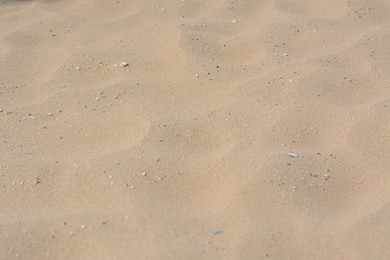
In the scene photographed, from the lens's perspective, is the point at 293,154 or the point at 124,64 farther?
the point at 124,64

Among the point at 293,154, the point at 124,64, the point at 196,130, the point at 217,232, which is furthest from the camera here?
the point at 124,64

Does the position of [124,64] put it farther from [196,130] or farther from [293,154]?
[293,154]

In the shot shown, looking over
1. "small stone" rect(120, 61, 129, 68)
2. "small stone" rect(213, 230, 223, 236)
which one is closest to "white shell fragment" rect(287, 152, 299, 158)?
"small stone" rect(213, 230, 223, 236)

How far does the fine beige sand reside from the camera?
5.45 ft

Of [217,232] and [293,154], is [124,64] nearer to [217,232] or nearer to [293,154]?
[293,154]

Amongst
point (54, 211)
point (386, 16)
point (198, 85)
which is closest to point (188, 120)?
point (198, 85)

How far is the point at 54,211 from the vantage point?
1.75 m

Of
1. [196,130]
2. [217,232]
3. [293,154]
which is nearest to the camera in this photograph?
[217,232]

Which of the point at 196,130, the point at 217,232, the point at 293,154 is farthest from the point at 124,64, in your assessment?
the point at 217,232

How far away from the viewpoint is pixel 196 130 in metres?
2.04

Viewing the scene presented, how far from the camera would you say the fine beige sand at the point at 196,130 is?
166cm

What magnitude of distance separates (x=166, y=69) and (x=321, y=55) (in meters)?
0.63

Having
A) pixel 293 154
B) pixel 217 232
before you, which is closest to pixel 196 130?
pixel 293 154

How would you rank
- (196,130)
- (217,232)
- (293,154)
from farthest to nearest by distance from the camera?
(196,130) < (293,154) < (217,232)
